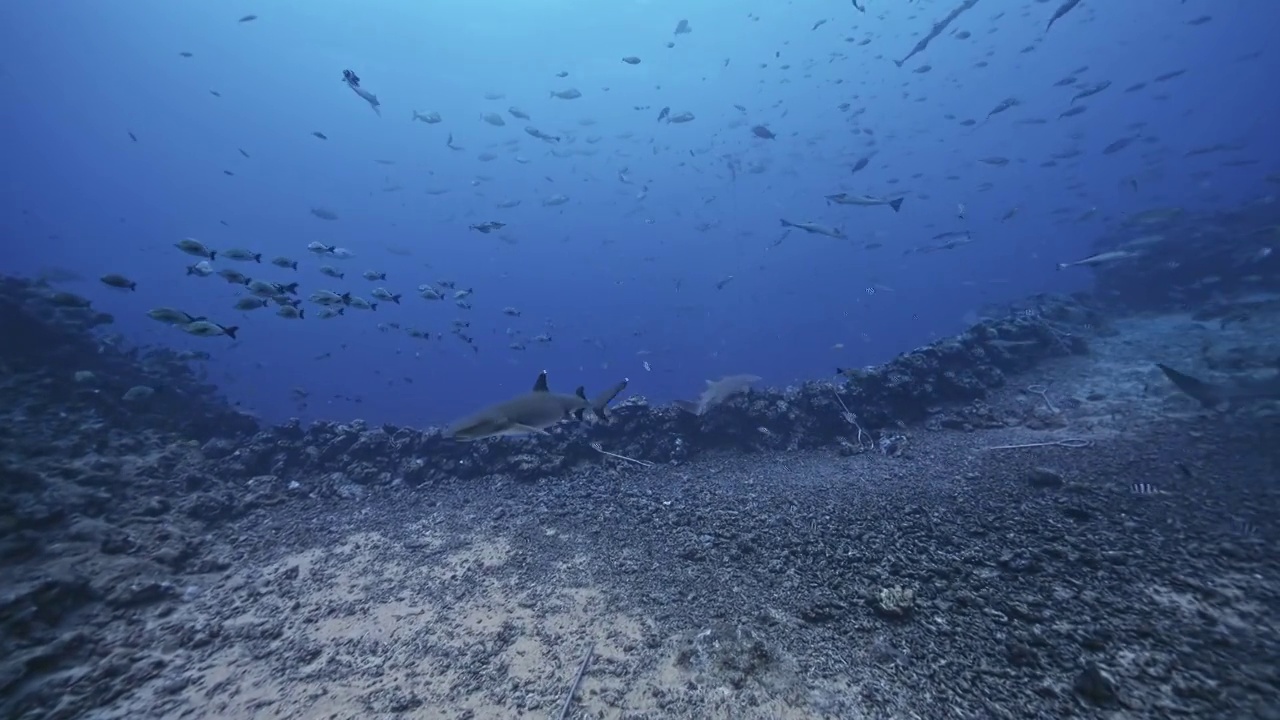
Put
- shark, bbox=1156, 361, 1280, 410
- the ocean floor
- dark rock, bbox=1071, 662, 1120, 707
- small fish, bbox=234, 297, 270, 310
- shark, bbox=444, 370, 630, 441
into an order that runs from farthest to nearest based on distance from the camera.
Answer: small fish, bbox=234, 297, 270, 310 < shark, bbox=1156, 361, 1280, 410 < shark, bbox=444, 370, 630, 441 < the ocean floor < dark rock, bbox=1071, 662, 1120, 707

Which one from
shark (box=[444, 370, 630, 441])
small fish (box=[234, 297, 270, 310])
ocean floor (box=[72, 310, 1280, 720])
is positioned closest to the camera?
ocean floor (box=[72, 310, 1280, 720])

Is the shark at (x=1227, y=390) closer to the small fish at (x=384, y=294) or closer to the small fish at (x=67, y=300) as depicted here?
the small fish at (x=384, y=294)

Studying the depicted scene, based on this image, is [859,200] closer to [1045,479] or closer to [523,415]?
[1045,479]

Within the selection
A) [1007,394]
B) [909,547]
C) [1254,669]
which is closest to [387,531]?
[909,547]

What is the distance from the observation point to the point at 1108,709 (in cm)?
314

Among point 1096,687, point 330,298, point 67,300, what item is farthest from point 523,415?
point 67,300

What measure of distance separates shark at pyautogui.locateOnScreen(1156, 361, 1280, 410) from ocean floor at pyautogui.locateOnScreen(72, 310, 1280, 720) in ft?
0.84

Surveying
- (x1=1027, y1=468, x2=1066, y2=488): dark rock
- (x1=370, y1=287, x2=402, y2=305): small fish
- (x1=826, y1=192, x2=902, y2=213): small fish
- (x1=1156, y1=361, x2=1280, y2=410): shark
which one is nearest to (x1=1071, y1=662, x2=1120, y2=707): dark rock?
(x1=1027, y1=468, x2=1066, y2=488): dark rock

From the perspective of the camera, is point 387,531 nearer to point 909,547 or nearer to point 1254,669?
point 909,547

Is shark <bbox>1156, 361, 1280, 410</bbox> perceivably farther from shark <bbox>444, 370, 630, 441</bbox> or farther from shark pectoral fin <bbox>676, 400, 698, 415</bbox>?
shark <bbox>444, 370, 630, 441</bbox>

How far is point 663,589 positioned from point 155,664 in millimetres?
5692

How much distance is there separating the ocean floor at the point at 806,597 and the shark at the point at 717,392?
2686 mm

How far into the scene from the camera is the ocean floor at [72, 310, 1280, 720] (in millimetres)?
3598

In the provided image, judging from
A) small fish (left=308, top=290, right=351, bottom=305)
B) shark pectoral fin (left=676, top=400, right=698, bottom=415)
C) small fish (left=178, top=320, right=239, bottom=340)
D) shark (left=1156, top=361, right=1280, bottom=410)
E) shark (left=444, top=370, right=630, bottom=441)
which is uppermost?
small fish (left=308, top=290, right=351, bottom=305)
